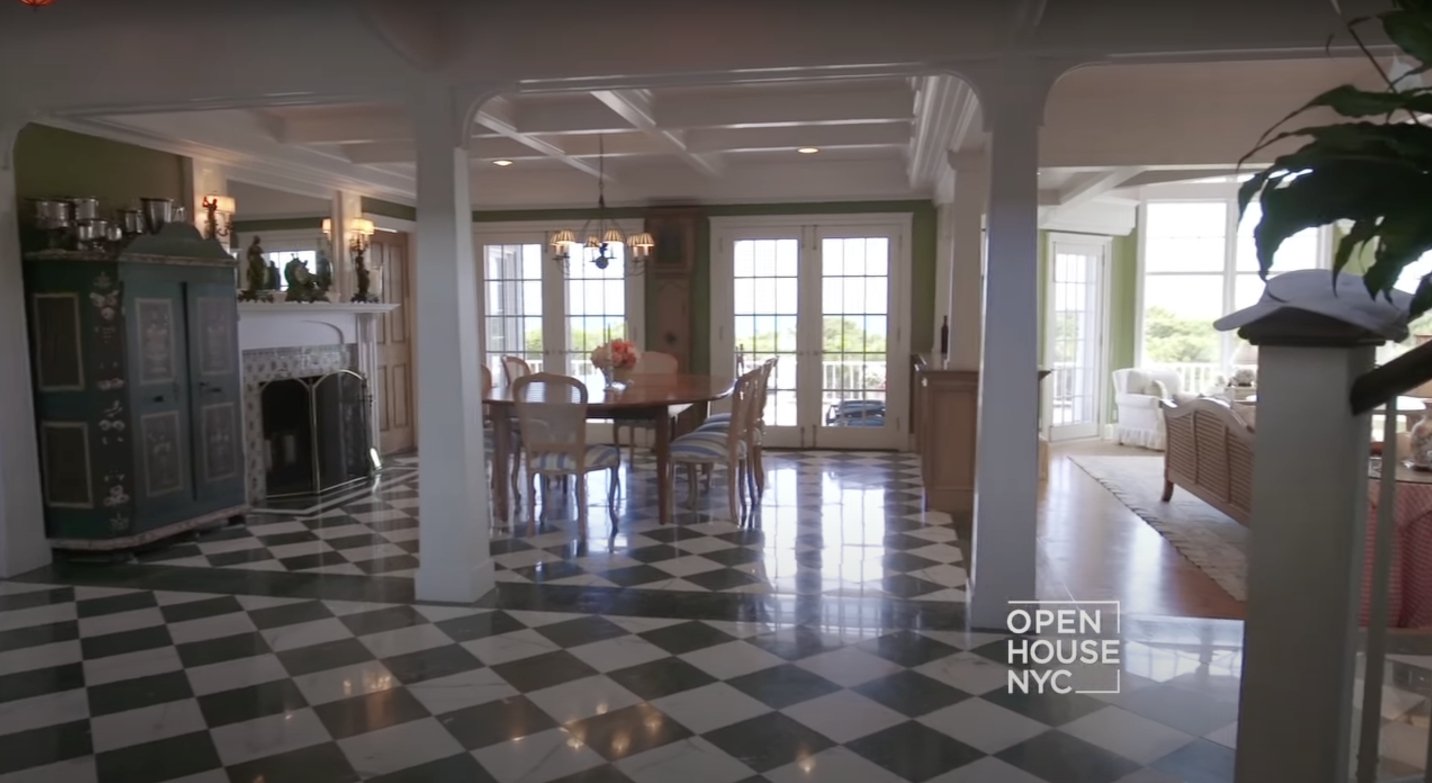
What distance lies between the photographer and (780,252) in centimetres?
874

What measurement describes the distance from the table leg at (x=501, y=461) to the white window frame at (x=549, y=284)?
3416 millimetres

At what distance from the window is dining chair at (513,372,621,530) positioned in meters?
7.38

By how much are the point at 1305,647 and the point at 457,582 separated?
3.48m

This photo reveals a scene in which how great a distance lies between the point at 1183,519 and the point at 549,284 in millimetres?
6016

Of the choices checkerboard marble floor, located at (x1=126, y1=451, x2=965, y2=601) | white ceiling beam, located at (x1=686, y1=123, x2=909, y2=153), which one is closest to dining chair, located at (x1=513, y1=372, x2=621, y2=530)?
checkerboard marble floor, located at (x1=126, y1=451, x2=965, y2=601)

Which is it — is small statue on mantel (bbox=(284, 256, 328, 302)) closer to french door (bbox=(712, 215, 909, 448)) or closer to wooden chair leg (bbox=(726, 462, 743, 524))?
wooden chair leg (bbox=(726, 462, 743, 524))

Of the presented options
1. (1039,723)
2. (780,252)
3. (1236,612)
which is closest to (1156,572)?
(1236,612)

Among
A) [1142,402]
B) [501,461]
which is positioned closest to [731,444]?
[501,461]

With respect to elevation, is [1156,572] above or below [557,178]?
below

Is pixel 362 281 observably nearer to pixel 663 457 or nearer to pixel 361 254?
pixel 361 254

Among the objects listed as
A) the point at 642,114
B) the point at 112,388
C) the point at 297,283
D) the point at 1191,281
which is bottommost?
the point at 112,388

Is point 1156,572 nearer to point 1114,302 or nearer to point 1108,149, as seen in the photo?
point 1108,149

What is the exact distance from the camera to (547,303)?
916cm

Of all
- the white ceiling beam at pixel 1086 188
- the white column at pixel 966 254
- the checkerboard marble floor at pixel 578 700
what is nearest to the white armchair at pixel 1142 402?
the white ceiling beam at pixel 1086 188
